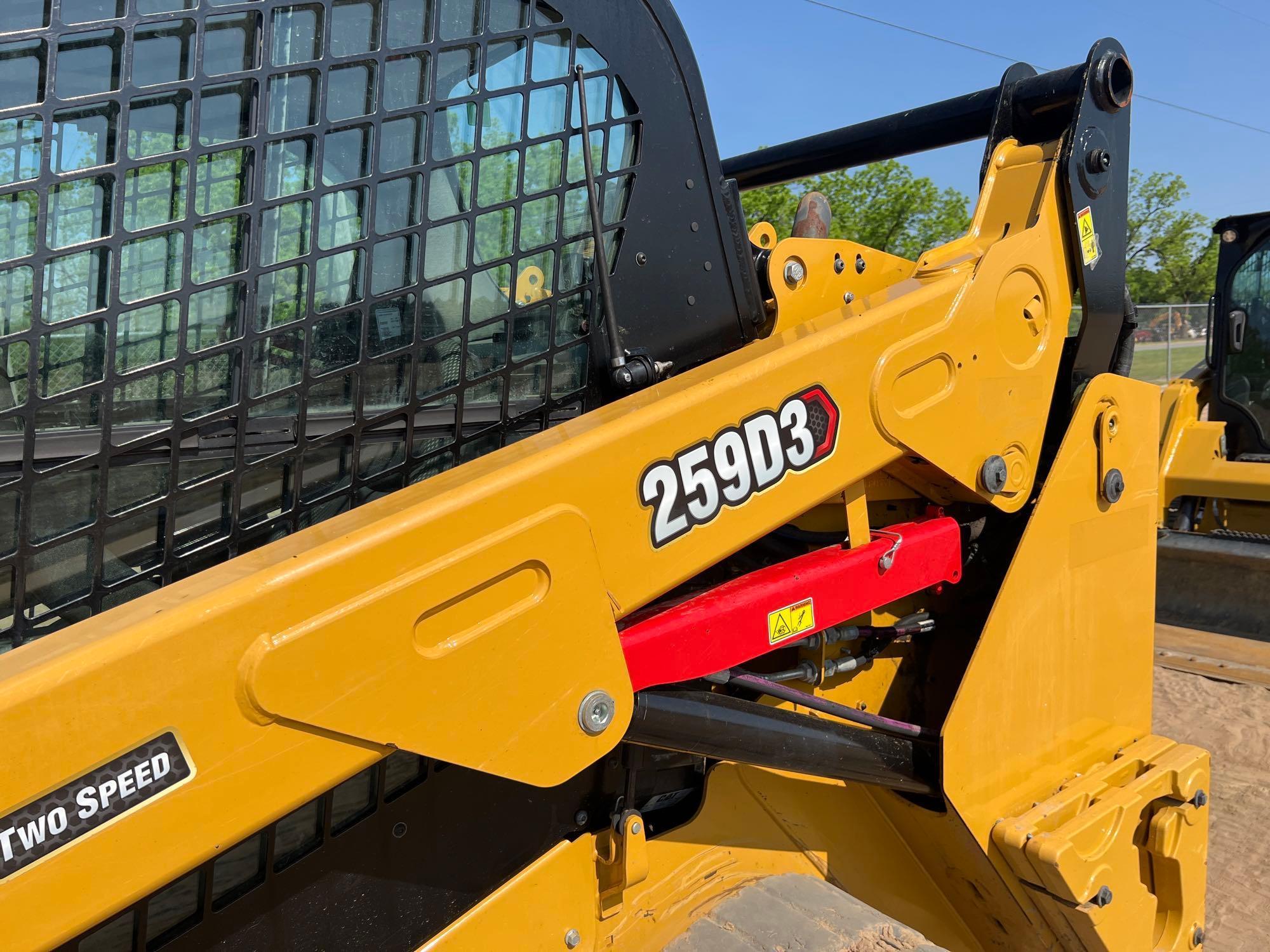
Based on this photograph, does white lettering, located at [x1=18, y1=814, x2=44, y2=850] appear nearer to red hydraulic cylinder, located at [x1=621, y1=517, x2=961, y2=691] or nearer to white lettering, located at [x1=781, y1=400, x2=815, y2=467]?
red hydraulic cylinder, located at [x1=621, y1=517, x2=961, y2=691]

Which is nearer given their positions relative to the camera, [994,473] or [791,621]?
[791,621]

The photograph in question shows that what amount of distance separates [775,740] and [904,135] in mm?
1579

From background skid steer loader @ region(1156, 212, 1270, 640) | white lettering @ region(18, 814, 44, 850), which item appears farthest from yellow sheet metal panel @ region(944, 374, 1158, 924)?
background skid steer loader @ region(1156, 212, 1270, 640)

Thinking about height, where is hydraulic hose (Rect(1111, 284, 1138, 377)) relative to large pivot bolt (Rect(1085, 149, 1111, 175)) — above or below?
below

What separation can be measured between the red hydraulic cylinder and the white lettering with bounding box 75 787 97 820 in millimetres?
729

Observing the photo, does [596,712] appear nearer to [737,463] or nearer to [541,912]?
[737,463]

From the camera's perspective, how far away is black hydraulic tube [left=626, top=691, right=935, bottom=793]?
5.40 ft

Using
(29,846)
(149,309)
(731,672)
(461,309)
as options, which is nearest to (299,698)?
(29,846)

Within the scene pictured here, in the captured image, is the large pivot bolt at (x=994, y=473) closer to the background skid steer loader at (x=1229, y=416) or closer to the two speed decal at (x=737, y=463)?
the two speed decal at (x=737, y=463)

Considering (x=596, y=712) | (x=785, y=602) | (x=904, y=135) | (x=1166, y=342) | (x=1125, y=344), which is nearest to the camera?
(x=596, y=712)

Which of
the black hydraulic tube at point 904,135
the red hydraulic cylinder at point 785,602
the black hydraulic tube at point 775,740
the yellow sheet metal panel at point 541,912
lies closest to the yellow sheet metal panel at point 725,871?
the yellow sheet metal panel at point 541,912

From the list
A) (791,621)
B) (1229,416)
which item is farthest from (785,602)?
(1229,416)

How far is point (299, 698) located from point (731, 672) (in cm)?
92

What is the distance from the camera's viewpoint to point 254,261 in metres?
1.28
